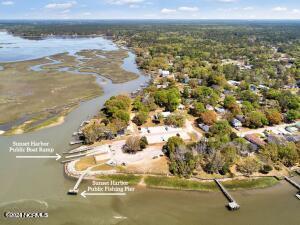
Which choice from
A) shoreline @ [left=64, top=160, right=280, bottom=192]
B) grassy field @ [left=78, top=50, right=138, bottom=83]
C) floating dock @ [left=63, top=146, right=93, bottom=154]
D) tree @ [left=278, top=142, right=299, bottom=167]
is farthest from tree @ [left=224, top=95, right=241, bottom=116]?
grassy field @ [left=78, top=50, right=138, bottom=83]

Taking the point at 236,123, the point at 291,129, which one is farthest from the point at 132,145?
the point at 291,129

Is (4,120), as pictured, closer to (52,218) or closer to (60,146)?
(60,146)

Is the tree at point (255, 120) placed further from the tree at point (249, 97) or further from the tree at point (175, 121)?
the tree at point (249, 97)

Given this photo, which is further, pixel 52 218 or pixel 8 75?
pixel 8 75

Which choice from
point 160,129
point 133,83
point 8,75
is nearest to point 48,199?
point 160,129

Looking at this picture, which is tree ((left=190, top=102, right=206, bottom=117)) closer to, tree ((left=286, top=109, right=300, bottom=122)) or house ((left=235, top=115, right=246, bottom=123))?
house ((left=235, top=115, right=246, bottom=123))

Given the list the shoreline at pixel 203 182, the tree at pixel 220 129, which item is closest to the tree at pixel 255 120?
the tree at pixel 220 129

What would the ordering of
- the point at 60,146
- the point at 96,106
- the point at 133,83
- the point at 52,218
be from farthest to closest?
the point at 133,83 → the point at 96,106 → the point at 60,146 → the point at 52,218
